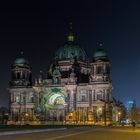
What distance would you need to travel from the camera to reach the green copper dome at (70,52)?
186000mm

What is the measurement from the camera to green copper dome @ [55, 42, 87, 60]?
18600 centimetres

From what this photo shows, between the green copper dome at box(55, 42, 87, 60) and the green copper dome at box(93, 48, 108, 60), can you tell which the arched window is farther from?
the green copper dome at box(55, 42, 87, 60)

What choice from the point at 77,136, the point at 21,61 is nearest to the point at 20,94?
the point at 21,61

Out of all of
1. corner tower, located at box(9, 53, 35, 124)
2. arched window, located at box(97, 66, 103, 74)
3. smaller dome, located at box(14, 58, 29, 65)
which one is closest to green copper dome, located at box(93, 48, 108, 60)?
arched window, located at box(97, 66, 103, 74)

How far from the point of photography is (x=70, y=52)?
18675cm

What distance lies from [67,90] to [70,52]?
21.3m

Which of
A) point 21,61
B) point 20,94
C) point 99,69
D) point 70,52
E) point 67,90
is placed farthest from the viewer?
point 70,52

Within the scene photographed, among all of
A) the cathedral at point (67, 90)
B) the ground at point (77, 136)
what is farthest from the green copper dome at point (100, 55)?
the ground at point (77, 136)

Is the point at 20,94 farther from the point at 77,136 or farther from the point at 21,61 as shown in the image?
the point at 77,136

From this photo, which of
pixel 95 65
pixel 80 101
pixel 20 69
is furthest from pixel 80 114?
pixel 20 69

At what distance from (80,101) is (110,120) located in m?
13.4

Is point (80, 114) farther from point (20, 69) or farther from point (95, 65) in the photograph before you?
point (20, 69)

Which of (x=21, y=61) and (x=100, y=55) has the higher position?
(x=100, y=55)

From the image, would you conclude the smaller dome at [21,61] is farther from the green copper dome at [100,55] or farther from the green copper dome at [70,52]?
the green copper dome at [100,55]
